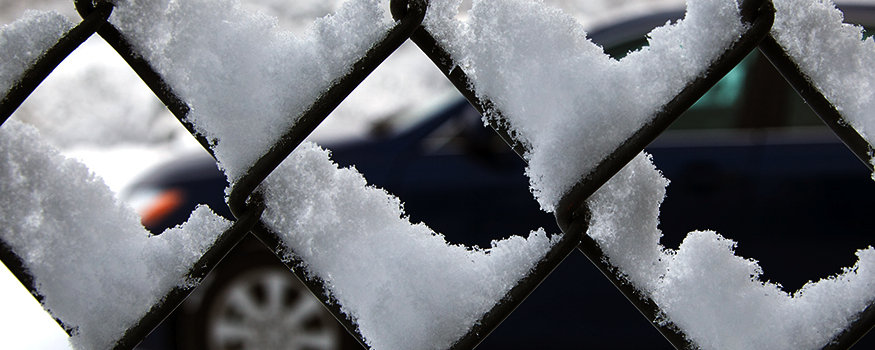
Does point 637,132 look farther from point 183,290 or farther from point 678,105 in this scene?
point 183,290

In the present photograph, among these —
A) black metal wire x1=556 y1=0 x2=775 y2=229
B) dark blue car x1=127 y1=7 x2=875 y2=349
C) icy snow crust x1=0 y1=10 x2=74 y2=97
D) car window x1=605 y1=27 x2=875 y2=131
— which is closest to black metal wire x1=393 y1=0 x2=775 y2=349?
black metal wire x1=556 y1=0 x2=775 y2=229

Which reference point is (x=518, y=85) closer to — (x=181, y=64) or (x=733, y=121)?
(x=181, y=64)

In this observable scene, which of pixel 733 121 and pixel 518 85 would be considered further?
pixel 733 121

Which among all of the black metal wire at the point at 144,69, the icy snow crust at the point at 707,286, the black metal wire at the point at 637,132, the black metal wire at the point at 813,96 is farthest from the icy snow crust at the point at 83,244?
the black metal wire at the point at 813,96

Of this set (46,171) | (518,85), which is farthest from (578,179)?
(46,171)

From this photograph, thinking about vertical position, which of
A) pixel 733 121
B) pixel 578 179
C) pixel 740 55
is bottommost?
pixel 578 179

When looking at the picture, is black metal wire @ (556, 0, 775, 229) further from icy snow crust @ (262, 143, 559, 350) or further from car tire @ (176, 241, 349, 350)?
car tire @ (176, 241, 349, 350)

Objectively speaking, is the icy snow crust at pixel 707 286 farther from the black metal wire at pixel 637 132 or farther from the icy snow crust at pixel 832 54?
the icy snow crust at pixel 832 54
